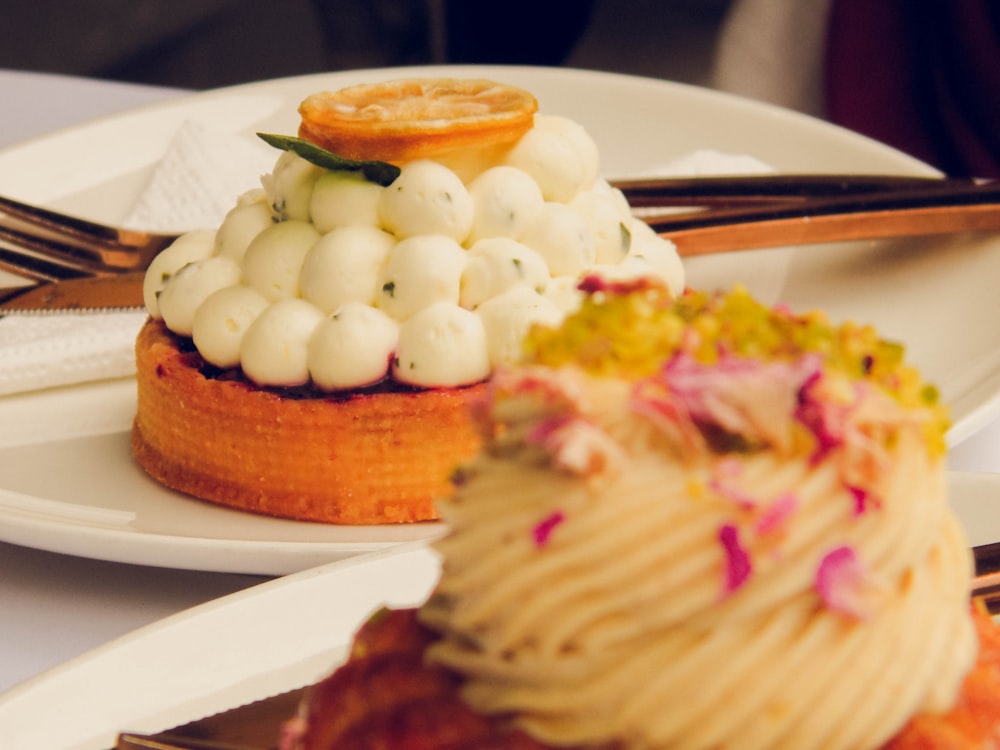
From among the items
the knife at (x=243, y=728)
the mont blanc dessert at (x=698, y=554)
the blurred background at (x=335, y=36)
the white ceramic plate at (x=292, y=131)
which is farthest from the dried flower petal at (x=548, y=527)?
the blurred background at (x=335, y=36)

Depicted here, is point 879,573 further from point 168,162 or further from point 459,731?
point 168,162

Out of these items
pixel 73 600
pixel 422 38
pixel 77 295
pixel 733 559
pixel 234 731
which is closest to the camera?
pixel 733 559

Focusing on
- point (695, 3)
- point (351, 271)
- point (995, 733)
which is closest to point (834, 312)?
point (351, 271)

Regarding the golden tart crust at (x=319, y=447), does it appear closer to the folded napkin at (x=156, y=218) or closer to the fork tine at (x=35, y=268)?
the folded napkin at (x=156, y=218)

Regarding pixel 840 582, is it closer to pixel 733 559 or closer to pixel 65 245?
pixel 733 559

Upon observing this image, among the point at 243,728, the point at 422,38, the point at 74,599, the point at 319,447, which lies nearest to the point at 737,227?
the point at 319,447

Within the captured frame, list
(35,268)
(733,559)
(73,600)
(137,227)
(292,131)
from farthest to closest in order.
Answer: (292,131)
(137,227)
(35,268)
(73,600)
(733,559)
